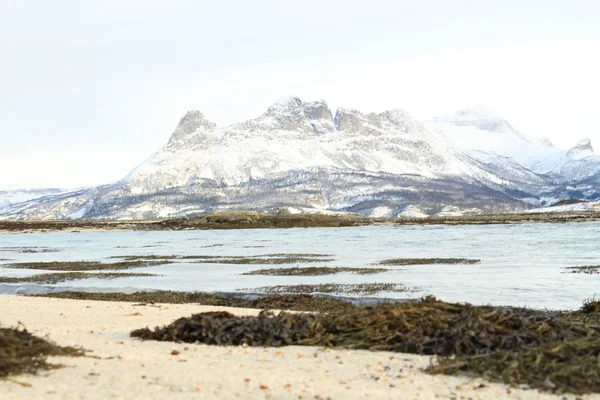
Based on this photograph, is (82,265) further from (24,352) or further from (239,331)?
(24,352)

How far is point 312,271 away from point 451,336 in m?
21.7

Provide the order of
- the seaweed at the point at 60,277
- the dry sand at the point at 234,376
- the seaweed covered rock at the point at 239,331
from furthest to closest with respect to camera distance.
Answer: the seaweed at the point at 60,277
the seaweed covered rock at the point at 239,331
the dry sand at the point at 234,376

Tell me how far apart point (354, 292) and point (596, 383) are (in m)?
15.3

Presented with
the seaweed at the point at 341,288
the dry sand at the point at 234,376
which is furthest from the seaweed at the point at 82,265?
the dry sand at the point at 234,376

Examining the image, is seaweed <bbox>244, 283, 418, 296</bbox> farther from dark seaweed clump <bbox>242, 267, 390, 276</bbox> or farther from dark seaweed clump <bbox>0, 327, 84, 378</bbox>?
dark seaweed clump <bbox>0, 327, 84, 378</bbox>

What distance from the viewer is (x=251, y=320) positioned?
41.8 ft

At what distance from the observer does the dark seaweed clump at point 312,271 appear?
103 ft

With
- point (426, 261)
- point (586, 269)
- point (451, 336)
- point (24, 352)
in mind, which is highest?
point (24, 352)

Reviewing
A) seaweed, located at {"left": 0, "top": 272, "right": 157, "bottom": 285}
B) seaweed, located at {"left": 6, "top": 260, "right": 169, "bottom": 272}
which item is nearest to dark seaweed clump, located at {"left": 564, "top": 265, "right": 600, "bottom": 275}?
seaweed, located at {"left": 0, "top": 272, "right": 157, "bottom": 285}

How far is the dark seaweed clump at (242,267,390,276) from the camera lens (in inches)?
1240

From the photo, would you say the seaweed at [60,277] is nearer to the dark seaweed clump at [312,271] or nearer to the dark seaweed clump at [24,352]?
the dark seaweed clump at [312,271]

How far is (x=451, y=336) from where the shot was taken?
10977 millimetres

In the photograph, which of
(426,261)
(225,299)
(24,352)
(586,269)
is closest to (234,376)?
(24,352)

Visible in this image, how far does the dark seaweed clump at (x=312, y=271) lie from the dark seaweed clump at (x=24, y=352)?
21091mm
